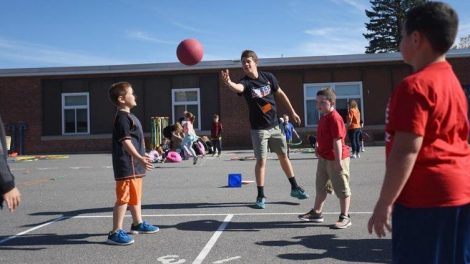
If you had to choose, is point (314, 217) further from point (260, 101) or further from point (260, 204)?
point (260, 101)

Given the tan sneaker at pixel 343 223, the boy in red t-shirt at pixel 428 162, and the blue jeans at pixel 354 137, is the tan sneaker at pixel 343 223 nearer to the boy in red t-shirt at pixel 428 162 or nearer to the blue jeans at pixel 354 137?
the boy in red t-shirt at pixel 428 162

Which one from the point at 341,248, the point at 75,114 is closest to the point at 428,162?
the point at 341,248

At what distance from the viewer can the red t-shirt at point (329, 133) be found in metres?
5.70

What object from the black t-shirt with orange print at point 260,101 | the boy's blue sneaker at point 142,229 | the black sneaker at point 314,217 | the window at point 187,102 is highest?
the window at point 187,102

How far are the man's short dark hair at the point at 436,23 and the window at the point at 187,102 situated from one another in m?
24.6

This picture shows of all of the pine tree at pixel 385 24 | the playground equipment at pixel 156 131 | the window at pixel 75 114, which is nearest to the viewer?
the playground equipment at pixel 156 131

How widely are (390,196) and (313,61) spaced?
23.9 metres

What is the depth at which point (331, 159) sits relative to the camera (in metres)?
5.84

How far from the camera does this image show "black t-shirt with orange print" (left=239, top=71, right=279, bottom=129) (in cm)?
719

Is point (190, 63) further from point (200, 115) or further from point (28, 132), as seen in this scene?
point (28, 132)

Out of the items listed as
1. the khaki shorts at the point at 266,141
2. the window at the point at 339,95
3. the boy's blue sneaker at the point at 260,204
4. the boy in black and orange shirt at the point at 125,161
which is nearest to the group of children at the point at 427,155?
the boy in black and orange shirt at the point at 125,161

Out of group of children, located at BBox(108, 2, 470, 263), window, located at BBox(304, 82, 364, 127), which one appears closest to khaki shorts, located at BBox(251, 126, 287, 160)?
group of children, located at BBox(108, 2, 470, 263)

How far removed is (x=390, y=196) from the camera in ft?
7.84

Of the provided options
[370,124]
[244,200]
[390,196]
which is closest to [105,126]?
[370,124]
